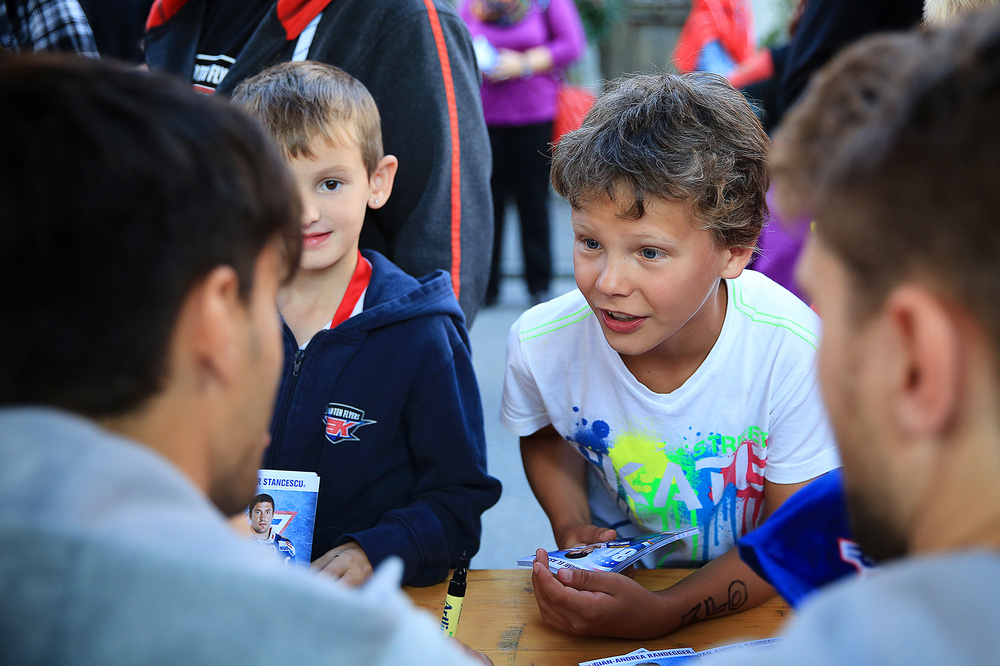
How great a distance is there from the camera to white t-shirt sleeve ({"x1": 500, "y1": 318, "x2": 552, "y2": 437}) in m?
1.87

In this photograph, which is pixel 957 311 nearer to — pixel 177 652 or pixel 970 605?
pixel 970 605

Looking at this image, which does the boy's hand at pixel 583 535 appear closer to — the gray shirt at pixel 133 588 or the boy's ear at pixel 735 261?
the boy's ear at pixel 735 261

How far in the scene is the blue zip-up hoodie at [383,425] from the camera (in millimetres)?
1683

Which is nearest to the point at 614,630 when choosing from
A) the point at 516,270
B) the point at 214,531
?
the point at 214,531

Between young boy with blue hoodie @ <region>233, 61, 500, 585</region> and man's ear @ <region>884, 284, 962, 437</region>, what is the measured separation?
1.10 metres

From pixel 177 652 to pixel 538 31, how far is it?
16.3 ft

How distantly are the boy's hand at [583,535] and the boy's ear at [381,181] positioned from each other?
2.64ft

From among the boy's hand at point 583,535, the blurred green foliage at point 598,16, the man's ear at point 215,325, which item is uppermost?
the man's ear at point 215,325

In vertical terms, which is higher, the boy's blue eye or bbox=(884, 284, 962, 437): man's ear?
bbox=(884, 284, 962, 437): man's ear

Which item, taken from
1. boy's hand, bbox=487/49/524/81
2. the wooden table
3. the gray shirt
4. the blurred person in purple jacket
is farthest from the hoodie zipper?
boy's hand, bbox=487/49/524/81

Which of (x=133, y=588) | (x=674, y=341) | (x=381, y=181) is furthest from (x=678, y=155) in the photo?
(x=133, y=588)

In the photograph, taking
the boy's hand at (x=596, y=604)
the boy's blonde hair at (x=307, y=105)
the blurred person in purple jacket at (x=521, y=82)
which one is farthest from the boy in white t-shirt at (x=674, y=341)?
the blurred person in purple jacket at (x=521, y=82)

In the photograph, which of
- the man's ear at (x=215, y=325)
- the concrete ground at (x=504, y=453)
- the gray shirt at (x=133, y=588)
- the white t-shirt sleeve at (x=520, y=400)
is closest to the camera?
the gray shirt at (x=133, y=588)

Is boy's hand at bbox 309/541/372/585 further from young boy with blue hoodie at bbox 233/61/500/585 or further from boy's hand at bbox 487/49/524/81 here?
boy's hand at bbox 487/49/524/81
